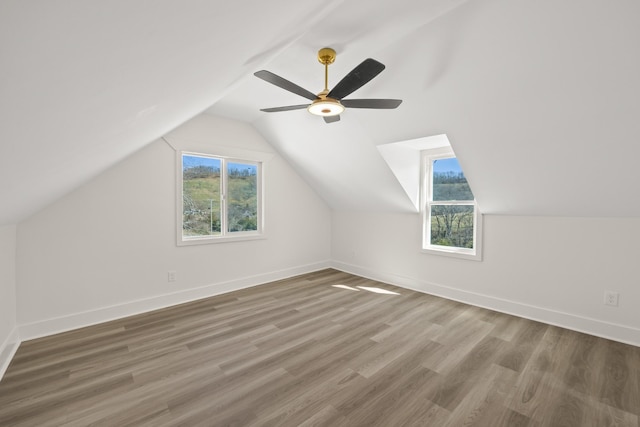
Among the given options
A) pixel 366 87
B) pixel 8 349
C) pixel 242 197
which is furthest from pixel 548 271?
pixel 8 349

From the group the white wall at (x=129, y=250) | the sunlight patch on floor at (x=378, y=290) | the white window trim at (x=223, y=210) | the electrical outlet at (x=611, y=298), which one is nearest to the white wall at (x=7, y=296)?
the white wall at (x=129, y=250)

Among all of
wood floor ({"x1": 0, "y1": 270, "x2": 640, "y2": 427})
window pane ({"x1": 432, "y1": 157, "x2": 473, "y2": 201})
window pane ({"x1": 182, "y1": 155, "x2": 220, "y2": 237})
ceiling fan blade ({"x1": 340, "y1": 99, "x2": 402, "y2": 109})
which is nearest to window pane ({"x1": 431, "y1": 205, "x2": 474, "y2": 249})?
window pane ({"x1": 432, "y1": 157, "x2": 473, "y2": 201})

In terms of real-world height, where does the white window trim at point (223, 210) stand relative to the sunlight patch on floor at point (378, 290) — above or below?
above

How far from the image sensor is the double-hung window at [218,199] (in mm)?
3818

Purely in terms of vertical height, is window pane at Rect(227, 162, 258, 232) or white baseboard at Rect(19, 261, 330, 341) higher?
window pane at Rect(227, 162, 258, 232)

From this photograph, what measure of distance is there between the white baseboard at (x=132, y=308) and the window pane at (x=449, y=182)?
2.82m

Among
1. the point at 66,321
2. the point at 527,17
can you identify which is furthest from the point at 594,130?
the point at 66,321

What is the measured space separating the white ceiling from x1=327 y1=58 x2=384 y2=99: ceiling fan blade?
1.26 ft

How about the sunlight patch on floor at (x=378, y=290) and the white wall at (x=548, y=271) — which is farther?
the sunlight patch on floor at (x=378, y=290)

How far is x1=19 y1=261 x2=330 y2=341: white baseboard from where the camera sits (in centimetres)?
272

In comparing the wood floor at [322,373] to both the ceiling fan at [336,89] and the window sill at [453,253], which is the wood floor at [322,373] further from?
the ceiling fan at [336,89]

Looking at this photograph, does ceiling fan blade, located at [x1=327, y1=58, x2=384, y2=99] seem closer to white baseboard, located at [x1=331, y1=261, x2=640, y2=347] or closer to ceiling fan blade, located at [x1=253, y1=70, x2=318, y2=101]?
ceiling fan blade, located at [x1=253, y1=70, x2=318, y2=101]

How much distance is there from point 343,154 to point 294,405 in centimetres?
305

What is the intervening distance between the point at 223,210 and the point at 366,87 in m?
2.61
